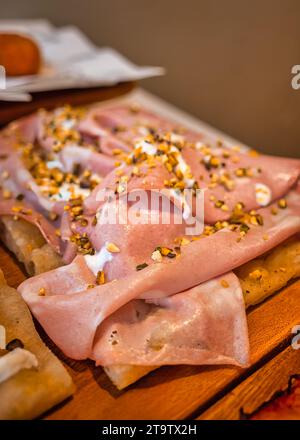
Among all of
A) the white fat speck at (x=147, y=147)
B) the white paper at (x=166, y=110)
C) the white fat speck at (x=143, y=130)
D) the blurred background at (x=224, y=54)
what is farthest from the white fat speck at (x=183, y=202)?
the blurred background at (x=224, y=54)

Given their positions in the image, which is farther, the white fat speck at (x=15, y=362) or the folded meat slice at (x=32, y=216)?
the folded meat slice at (x=32, y=216)

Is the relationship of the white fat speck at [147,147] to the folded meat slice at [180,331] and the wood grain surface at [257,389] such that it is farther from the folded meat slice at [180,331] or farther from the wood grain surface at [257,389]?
the wood grain surface at [257,389]

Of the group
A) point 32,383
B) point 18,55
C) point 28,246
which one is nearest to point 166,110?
point 18,55

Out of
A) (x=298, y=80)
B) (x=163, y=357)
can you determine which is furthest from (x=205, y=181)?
(x=298, y=80)

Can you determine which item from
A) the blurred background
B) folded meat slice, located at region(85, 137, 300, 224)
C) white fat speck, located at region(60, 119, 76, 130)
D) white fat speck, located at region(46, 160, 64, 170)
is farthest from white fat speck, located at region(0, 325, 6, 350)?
the blurred background

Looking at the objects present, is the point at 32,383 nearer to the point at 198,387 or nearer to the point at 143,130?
the point at 198,387

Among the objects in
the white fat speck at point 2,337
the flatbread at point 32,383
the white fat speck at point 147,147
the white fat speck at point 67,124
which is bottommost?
the flatbread at point 32,383
